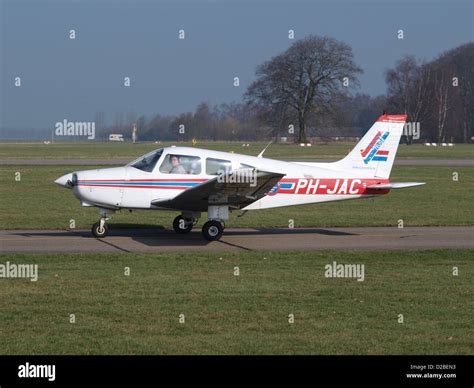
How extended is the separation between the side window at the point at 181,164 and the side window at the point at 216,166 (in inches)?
7.8

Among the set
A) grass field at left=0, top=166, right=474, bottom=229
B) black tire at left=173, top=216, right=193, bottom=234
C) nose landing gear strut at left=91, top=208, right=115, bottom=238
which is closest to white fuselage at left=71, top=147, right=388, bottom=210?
nose landing gear strut at left=91, top=208, right=115, bottom=238

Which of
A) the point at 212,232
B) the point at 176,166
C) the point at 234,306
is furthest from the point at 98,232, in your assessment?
the point at 234,306

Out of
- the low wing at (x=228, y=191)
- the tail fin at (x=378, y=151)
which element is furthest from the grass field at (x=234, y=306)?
the tail fin at (x=378, y=151)

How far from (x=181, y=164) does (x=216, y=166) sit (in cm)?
75

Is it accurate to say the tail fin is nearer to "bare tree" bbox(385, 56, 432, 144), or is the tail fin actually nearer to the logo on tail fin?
the logo on tail fin

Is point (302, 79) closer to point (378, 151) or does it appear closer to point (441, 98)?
point (441, 98)

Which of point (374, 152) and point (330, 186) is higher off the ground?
point (374, 152)

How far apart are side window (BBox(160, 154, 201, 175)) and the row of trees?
64.0 m

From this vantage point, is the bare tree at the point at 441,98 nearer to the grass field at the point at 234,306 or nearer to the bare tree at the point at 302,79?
the bare tree at the point at 302,79

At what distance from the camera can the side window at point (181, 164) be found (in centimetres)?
1697

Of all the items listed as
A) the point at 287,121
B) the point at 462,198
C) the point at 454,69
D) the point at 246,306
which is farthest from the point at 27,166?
the point at 454,69

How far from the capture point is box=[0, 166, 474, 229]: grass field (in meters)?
20.3

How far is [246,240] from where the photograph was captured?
16969 millimetres
